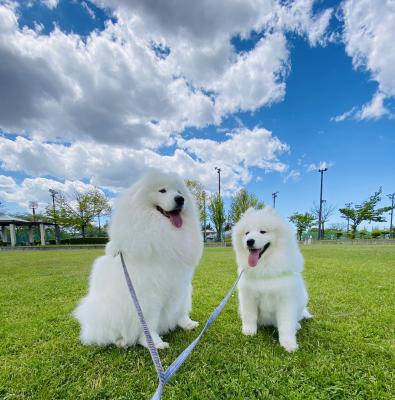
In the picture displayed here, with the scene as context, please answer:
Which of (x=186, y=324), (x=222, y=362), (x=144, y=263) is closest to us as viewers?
(x=222, y=362)

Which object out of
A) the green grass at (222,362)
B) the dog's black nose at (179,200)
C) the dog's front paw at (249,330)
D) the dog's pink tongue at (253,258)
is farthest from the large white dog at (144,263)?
the dog's front paw at (249,330)

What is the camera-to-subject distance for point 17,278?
7.57m

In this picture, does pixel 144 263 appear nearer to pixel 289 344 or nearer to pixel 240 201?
pixel 289 344

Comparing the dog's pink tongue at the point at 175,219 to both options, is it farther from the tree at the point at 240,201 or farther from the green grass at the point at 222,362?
the tree at the point at 240,201

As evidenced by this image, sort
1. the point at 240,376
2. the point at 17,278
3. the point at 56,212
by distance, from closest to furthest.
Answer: the point at 240,376
the point at 17,278
the point at 56,212

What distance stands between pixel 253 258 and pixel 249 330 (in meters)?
0.87

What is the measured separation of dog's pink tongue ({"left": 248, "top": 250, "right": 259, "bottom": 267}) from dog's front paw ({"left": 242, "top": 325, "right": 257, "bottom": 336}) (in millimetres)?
767

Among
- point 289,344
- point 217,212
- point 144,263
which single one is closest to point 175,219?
point 144,263

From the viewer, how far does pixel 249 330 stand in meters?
2.77

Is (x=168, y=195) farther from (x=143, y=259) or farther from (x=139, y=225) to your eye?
(x=143, y=259)

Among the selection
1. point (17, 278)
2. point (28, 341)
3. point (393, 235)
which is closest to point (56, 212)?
point (17, 278)

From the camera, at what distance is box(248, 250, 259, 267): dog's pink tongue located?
267 centimetres

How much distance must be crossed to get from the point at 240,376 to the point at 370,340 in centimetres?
170

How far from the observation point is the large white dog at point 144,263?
2.38 metres
